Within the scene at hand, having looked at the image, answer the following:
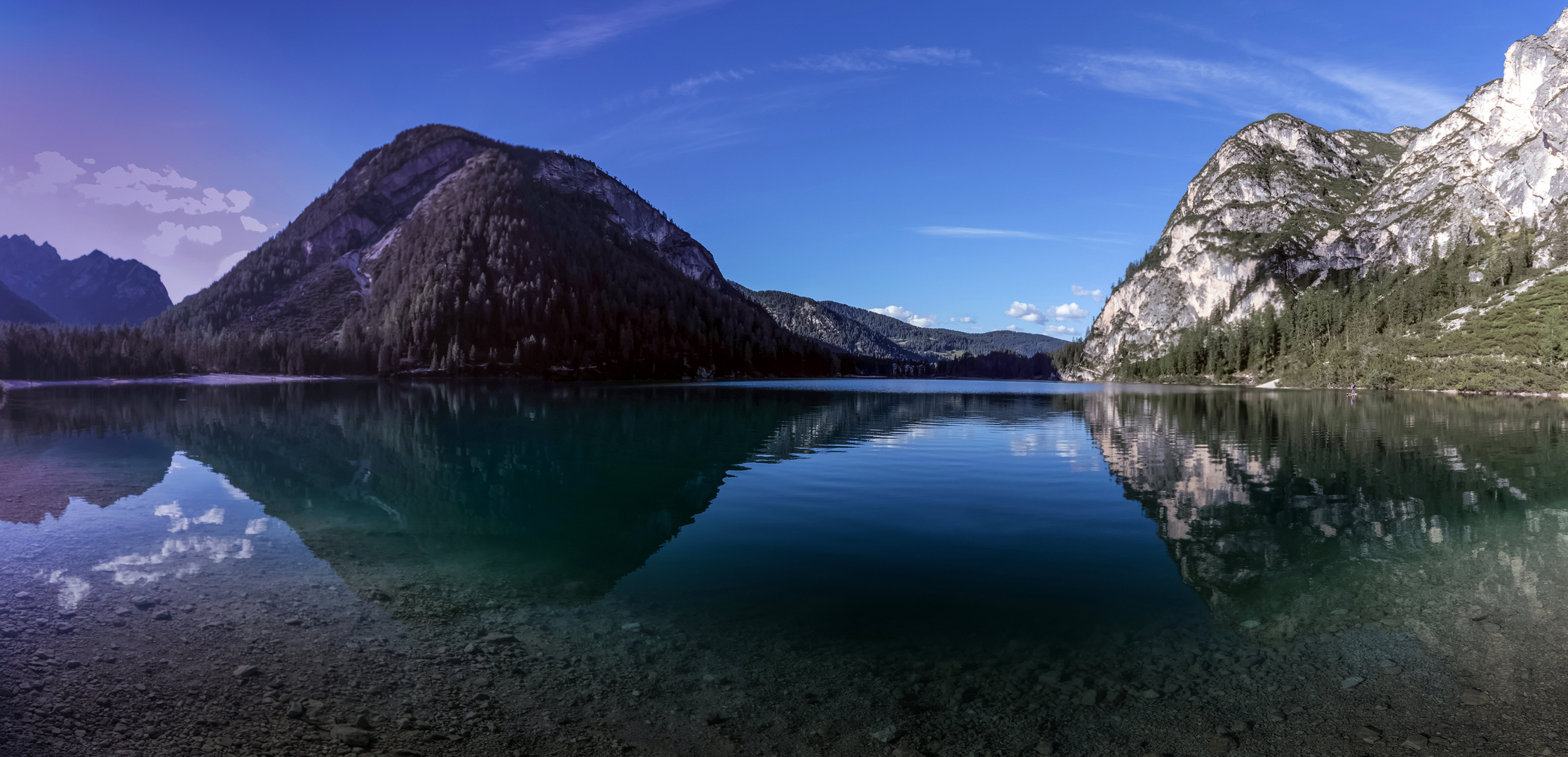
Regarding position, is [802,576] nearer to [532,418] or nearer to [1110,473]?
[1110,473]

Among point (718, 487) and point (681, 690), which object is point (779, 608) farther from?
point (718, 487)

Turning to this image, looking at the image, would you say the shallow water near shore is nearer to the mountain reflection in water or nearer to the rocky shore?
the rocky shore

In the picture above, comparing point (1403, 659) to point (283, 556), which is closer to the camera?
point (1403, 659)

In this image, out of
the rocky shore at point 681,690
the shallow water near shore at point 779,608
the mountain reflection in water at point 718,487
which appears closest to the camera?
the rocky shore at point 681,690

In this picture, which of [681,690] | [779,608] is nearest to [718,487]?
[779,608]

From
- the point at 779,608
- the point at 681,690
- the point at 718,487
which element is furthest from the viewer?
the point at 718,487

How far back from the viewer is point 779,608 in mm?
15422

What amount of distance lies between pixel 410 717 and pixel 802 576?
967 centimetres

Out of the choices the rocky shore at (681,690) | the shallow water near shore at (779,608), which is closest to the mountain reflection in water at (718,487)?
the shallow water near shore at (779,608)

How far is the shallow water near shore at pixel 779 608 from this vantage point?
33.3 feet

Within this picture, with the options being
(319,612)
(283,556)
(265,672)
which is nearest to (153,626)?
(319,612)

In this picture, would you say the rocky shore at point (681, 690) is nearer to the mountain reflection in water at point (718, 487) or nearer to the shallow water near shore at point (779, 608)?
the shallow water near shore at point (779, 608)

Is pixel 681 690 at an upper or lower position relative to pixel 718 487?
upper

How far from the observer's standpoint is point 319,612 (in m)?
14.8
